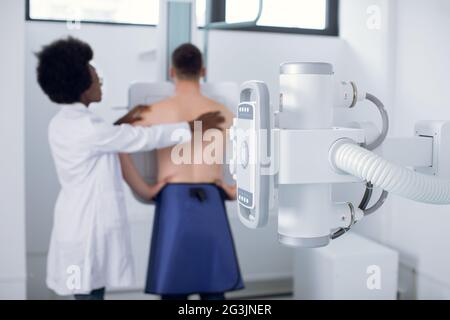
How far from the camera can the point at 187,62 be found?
1.47 m

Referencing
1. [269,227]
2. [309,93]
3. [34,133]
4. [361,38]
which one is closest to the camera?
[309,93]

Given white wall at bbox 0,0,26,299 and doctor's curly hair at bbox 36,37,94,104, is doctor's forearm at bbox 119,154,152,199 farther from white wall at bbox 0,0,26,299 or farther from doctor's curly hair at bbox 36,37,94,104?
white wall at bbox 0,0,26,299

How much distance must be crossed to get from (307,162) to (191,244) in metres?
1.10

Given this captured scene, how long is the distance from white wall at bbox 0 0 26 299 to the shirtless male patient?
1.11 feet

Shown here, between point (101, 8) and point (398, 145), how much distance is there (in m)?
1.54

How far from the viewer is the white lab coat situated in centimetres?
138

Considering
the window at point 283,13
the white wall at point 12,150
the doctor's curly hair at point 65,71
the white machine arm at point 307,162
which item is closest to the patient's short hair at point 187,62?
the window at point 283,13

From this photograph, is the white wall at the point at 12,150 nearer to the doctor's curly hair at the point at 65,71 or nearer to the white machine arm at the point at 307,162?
the doctor's curly hair at the point at 65,71

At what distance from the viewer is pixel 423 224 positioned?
5.36 feet

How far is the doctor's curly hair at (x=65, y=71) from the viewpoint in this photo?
4.66 feet

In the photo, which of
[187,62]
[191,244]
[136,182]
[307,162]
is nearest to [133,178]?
[136,182]

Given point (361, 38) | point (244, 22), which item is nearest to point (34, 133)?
point (244, 22)

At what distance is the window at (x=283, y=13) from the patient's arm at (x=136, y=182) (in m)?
0.44
